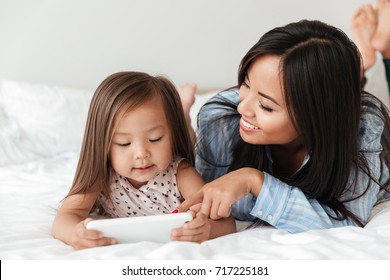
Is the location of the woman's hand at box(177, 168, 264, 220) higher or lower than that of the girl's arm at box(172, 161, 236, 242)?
higher

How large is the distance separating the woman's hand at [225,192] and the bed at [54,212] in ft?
0.23

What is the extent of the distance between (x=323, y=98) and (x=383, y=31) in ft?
3.88

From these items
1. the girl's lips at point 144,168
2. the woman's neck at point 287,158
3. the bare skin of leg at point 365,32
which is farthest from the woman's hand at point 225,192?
the bare skin of leg at point 365,32

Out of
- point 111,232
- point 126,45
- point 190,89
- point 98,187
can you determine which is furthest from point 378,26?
point 111,232

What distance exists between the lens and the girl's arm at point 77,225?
3.72 feet

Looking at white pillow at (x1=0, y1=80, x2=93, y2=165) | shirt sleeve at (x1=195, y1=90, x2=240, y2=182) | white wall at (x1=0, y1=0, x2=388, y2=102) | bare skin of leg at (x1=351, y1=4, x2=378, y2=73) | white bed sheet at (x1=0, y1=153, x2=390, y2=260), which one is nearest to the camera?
white bed sheet at (x1=0, y1=153, x2=390, y2=260)

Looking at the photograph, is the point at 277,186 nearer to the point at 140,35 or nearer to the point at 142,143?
the point at 142,143

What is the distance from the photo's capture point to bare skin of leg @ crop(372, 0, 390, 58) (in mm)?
2222

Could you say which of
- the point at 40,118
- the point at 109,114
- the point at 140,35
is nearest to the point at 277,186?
the point at 109,114

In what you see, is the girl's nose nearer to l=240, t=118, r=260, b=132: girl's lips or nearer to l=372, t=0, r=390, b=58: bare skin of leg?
l=240, t=118, r=260, b=132: girl's lips

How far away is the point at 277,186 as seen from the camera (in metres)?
1.27

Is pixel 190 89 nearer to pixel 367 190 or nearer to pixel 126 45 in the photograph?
pixel 126 45

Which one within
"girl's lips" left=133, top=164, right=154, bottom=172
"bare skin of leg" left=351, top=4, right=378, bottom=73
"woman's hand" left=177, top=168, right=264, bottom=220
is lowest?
"woman's hand" left=177, top=168, right=264, bottom=220

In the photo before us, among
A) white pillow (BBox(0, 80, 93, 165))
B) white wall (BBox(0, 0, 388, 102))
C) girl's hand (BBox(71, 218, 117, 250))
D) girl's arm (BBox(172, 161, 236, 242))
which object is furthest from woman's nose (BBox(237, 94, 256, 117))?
white wall (BBox(0, 0, 388, 102))
